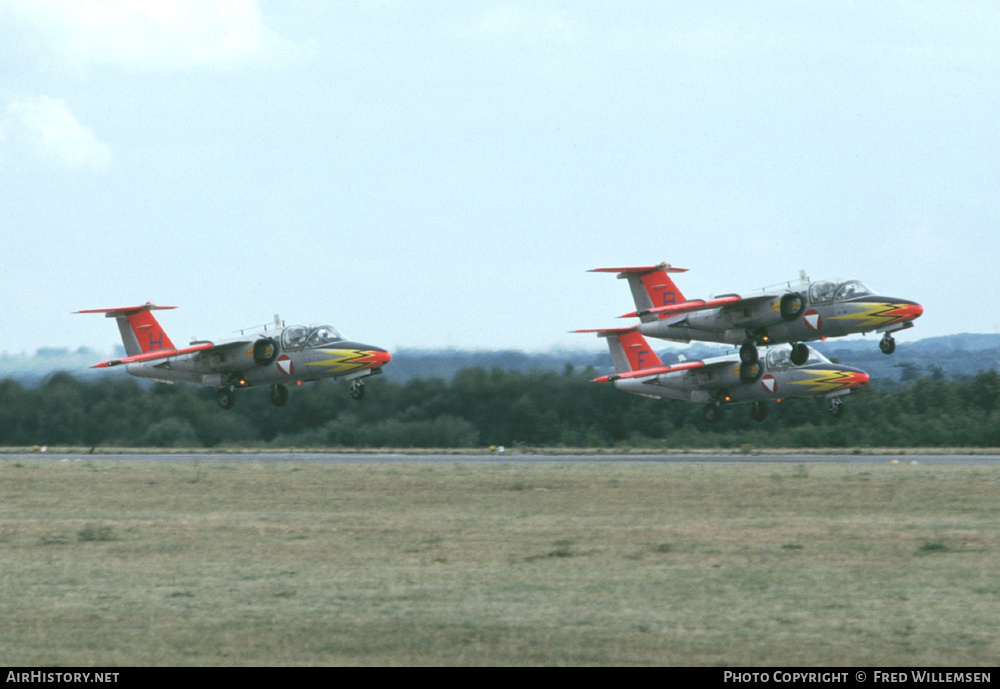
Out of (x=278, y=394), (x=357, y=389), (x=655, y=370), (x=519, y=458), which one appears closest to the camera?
(x=519, y=458)

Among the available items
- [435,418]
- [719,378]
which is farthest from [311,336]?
[719,378]

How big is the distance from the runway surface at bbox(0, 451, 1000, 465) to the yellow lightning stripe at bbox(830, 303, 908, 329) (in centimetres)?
465

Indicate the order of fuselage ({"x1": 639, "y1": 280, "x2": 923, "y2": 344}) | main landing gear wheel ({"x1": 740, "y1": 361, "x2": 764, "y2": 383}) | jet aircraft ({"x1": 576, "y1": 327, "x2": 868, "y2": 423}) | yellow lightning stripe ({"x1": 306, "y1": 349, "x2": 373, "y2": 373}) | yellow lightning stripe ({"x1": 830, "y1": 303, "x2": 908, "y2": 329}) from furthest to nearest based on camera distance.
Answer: jet aircraft ({"x1": 576, "y1": 327, "x2": 868, "y2": 423}), main landing gear wheel ({"x1": 740, "y1": 361, "x2": 764, "y2": 383}), fuselage ({"x1": 639, "y1": 280, "x2": 923, "y2": 344}), yellow lightning stripe ({"x1": 306, "y1": 349, "x2": 373, "y2": 373}), yellow lightning stripe ({"x1": 830, "y1": 303, "x2": 908, "y2": 329})

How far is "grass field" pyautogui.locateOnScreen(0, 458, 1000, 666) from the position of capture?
36.1ft

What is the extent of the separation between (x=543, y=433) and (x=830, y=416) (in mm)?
14704

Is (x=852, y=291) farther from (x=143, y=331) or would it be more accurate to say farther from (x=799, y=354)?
(x=143, y=331)

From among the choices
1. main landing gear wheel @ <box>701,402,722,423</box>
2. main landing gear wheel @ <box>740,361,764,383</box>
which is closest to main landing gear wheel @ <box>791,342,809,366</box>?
main landing gear wheel @ <box>740,361,764,383</box>

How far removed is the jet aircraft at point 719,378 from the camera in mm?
50906

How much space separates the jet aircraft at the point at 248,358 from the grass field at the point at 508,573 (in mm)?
11327

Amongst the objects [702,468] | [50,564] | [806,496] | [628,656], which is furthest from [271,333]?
[628,656]

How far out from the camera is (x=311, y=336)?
4084 centimetres

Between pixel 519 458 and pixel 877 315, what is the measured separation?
528 inches

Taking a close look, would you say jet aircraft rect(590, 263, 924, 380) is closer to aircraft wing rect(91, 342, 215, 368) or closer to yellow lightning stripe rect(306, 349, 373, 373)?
yellow lightning stripe rect(306, 349, 373, 373)

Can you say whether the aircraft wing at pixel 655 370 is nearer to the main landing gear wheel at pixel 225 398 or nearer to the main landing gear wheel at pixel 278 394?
the main landing gear wheel at pixel 278 394
